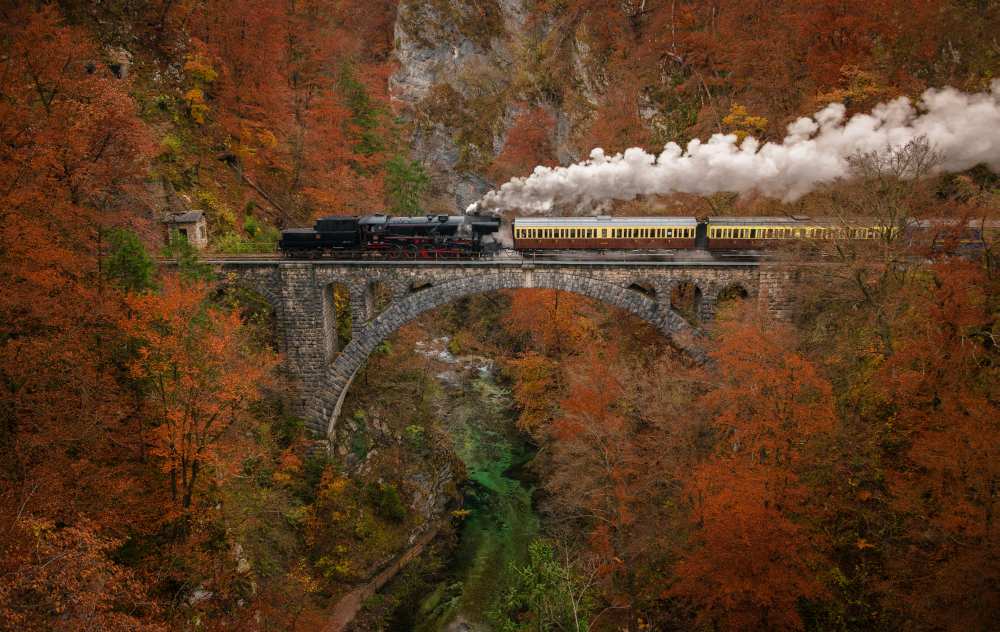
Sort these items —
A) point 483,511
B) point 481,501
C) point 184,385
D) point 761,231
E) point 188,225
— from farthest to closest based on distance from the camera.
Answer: point 481,501 → point 483,511 → point 188,225 → point 761,231 → point 184,385

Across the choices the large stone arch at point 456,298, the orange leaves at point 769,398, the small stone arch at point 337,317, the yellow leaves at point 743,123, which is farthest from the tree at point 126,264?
the yellow leaves at point 743,123

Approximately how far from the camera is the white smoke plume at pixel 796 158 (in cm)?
2297

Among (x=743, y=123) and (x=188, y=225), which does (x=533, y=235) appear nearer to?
(x=743, y=123)

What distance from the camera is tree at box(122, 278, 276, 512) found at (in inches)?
696

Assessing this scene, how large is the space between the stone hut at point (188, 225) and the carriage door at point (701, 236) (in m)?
22.3

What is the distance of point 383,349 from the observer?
1314 inches

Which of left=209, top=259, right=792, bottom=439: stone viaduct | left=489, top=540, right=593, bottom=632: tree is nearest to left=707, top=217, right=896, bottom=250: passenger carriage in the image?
left=209, top=259, right=792, bottom=439: stone viaduct

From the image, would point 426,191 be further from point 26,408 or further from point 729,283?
point 26,408

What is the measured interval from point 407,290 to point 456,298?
2.21 m

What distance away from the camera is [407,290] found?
27.4 metres

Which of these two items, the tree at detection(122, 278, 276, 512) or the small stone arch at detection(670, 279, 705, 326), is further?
the small stone arch at detection(670, 279, 705, 326)

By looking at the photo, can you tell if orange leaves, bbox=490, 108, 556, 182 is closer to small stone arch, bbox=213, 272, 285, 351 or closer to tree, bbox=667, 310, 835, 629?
small stone arch, bbox=213, 272, 285, 351

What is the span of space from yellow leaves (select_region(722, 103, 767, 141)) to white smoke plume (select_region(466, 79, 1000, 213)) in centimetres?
265

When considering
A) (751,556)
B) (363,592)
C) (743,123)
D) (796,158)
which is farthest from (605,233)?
(363,592)
